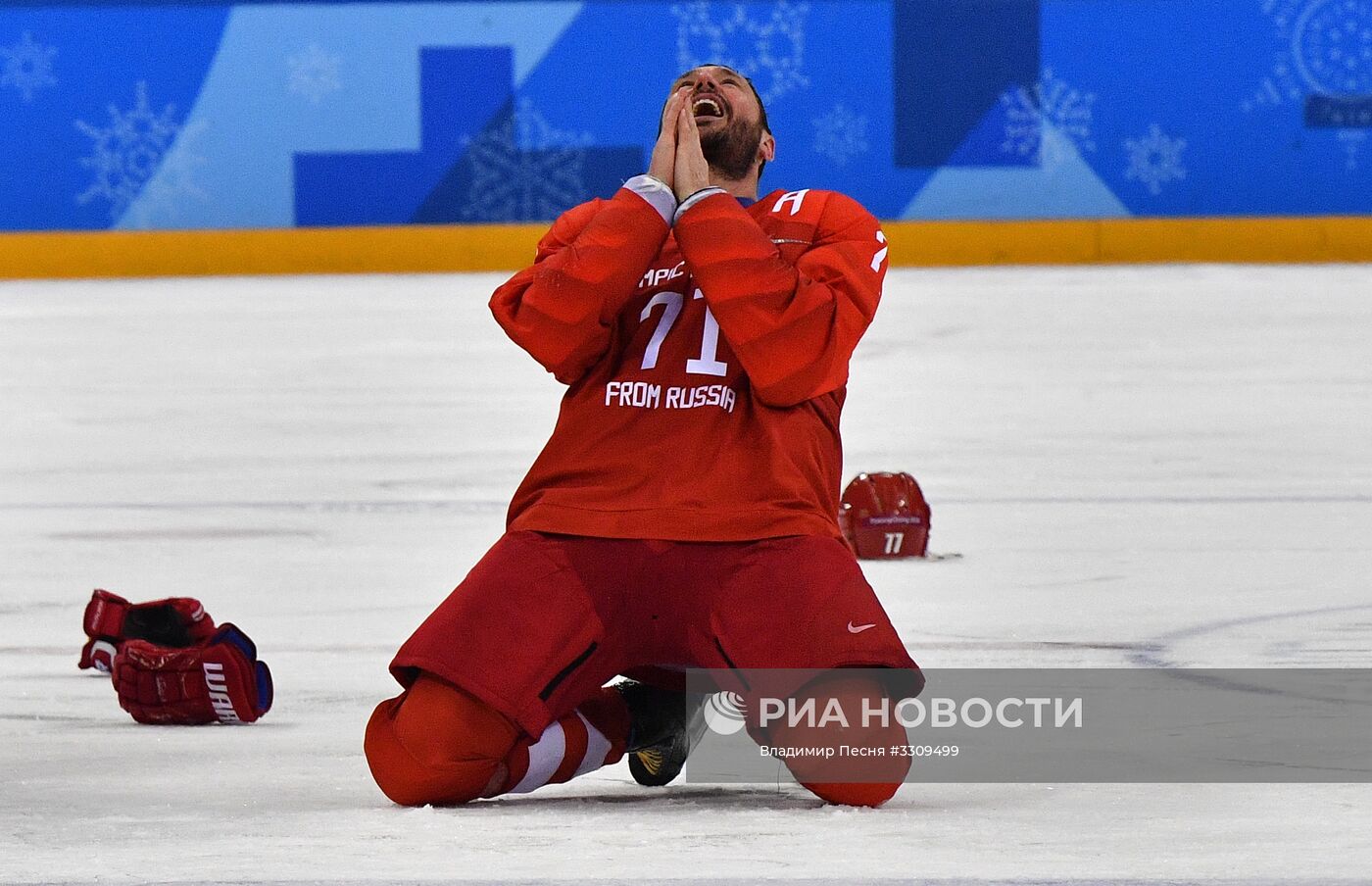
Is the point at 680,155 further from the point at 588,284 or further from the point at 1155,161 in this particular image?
the point at 1155,161

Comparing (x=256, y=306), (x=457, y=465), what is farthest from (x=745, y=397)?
(x=256, y=306)

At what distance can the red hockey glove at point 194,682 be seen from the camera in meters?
2.70

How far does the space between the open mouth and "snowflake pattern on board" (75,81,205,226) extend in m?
12.0

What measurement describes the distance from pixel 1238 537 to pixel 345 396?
3.53 m

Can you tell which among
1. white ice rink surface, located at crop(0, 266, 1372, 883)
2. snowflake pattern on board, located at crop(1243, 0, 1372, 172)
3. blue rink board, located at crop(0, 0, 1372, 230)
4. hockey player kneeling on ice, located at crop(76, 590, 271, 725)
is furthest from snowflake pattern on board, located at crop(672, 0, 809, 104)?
hockey player kneeling on ice, located at crop(76, 590, 271, 725)

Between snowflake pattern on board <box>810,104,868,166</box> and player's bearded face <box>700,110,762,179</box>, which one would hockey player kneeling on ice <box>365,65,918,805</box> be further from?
snowflake pattern on board <box>810,104,868,166</box>

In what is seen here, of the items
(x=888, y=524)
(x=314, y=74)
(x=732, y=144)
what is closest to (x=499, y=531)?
(x=888, y=524)

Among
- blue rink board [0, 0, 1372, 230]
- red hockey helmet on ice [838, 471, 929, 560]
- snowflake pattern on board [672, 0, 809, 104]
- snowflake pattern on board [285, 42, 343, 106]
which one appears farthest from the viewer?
snowflake pattern on board [285, 42, 343, 106]

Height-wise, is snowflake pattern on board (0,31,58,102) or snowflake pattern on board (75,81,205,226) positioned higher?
snowflake pattern on board (0,31,58,102)

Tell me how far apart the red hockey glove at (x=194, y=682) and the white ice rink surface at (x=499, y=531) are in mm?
41

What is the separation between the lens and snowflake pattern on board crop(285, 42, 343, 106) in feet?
46.1

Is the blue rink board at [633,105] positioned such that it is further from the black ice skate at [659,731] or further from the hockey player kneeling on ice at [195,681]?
the black ice skate at [659,731]

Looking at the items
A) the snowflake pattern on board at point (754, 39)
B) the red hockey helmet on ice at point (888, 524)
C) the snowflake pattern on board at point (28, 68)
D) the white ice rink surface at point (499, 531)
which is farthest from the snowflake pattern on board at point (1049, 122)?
the red hockey helmet on ice at point (888, 524)

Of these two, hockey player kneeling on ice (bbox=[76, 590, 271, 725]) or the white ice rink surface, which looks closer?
the white ice rink surface
